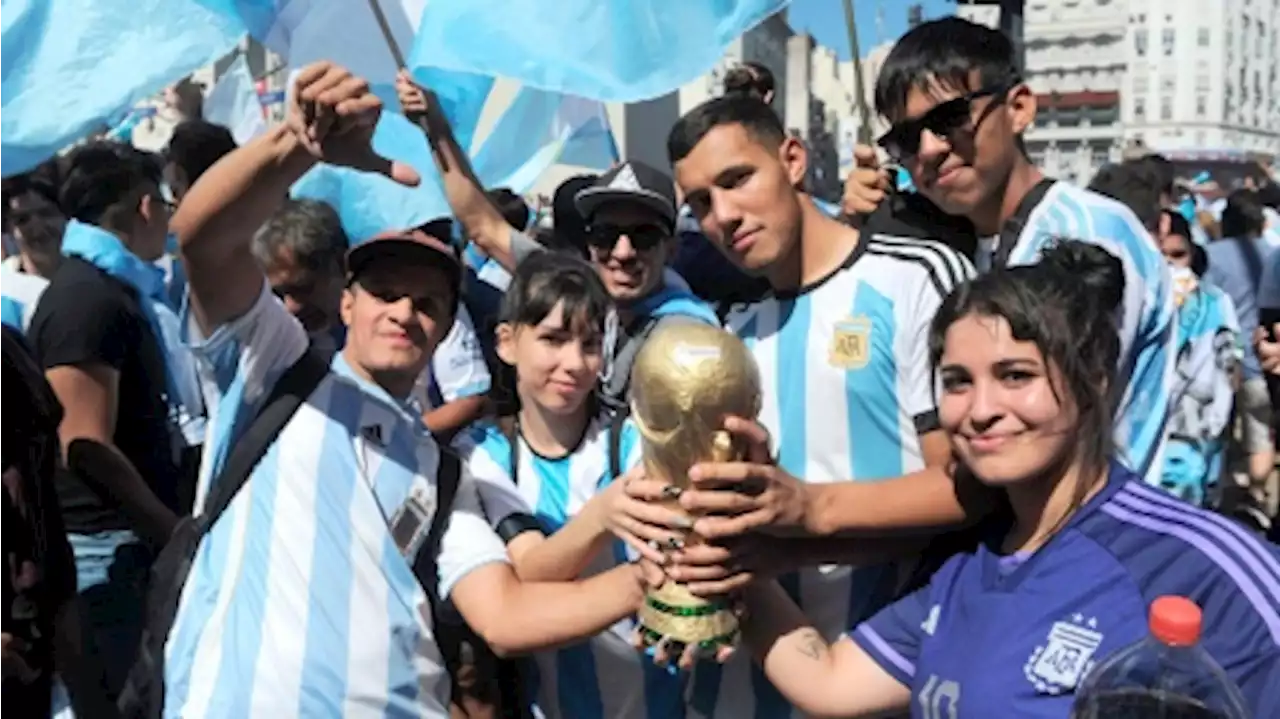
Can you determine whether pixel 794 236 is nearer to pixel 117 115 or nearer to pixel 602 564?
pixel 602 564

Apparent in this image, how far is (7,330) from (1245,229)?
751 cm

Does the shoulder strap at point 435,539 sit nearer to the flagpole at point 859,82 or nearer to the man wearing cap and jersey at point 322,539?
the man wearing cap and jersey at point 322,539

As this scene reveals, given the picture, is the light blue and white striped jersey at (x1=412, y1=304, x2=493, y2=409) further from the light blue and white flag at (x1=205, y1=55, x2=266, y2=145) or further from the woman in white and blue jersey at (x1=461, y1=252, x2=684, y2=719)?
the light blue and white flag at (x1=205, y1=55, x2=266, y2=145)

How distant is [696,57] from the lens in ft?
10.2

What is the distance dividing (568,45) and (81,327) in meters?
1.63

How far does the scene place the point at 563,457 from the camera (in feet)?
9.56

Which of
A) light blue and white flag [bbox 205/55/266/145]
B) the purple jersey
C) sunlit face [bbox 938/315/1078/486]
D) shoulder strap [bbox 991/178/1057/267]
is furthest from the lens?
light blue and white flag [bbox 205/55/266/145]

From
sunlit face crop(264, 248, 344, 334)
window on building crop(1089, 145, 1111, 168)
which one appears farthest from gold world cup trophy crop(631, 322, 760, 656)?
window on building crop(1089, 145, 1111, 168)

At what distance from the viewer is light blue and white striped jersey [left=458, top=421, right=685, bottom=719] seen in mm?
2789

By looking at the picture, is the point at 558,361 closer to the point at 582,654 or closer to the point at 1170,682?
the point at 582,654

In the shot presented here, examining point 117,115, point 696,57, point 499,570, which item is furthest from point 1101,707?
point 117,115

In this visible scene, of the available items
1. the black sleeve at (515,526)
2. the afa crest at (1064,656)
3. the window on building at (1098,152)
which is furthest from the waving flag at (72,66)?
the window on building at (1098,152)

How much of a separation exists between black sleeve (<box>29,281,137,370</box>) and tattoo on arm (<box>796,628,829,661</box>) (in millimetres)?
2245

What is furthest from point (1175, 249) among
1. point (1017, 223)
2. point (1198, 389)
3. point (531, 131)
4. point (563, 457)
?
point (563, 457)
